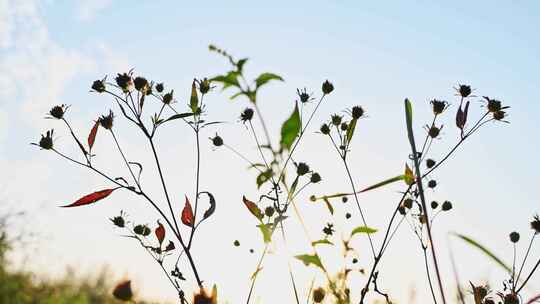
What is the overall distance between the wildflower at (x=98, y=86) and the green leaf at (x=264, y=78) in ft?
4.75

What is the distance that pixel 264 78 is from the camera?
0.78 meters

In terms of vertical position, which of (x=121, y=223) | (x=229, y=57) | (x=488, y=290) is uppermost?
(x=229, y=57)

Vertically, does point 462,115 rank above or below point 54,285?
above

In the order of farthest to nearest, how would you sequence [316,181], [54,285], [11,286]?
[54,285] < [11,286] < [316,181]

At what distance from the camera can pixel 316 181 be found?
2.26 metres

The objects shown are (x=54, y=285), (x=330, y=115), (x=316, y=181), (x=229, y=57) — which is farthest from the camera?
(x=54, y=285)

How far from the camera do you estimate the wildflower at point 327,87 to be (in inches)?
91.7

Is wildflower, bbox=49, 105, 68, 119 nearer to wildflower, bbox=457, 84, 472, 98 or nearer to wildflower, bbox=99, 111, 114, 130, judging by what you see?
wildflower, bbox=99, 111, 114, 130

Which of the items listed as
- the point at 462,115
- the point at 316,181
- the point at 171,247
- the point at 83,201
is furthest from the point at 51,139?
the point at 462,115

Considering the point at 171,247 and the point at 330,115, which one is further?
the point at 330,115

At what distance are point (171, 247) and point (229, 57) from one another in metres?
1.61

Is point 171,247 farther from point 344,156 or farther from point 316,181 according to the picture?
point 344,156

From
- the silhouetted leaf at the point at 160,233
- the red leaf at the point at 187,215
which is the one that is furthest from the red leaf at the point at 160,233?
the red leaf at the point at 187,215

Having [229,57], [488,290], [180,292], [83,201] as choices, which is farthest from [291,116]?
[488,290]
